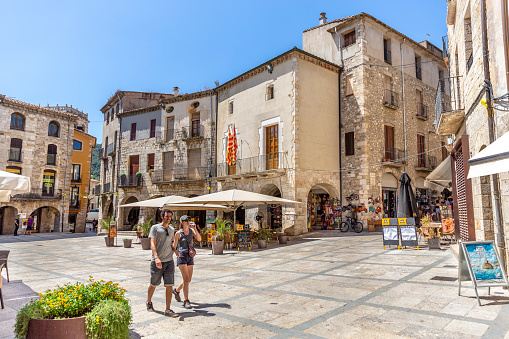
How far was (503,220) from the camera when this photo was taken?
6.03m

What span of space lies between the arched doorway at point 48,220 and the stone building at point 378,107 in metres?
26.2

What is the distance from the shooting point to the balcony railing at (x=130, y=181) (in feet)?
91.4

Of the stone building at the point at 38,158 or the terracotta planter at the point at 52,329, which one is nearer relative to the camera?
the terracotta planter at the point at 52,329

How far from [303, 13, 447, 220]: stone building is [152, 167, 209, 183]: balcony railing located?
32.6ft

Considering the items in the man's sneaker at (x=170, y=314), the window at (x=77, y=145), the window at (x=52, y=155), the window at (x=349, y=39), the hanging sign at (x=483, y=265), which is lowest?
the man's sneaker at (x=170, y=314)

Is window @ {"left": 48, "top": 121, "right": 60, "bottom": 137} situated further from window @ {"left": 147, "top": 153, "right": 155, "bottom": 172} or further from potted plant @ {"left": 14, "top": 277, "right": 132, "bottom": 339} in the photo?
potted plant @ {"left": 14, "top": 277, "right": 132, "bottom": 339}

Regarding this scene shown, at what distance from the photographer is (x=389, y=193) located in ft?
70.5

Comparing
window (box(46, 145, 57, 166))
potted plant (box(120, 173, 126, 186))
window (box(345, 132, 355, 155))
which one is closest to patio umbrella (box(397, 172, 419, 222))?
window (box(345, 132, 355, 155))

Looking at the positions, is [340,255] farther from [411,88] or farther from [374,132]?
[411,88]

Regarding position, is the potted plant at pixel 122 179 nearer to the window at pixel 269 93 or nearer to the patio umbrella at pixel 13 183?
the window at pixel 269 93

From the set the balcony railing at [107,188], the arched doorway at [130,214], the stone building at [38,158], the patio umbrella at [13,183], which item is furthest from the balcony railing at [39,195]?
the patio umbrella at [13,183]

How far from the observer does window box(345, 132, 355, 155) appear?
804 inches

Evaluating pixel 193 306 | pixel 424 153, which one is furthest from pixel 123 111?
pixel 193 306

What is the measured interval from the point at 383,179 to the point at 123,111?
71.5 ft
